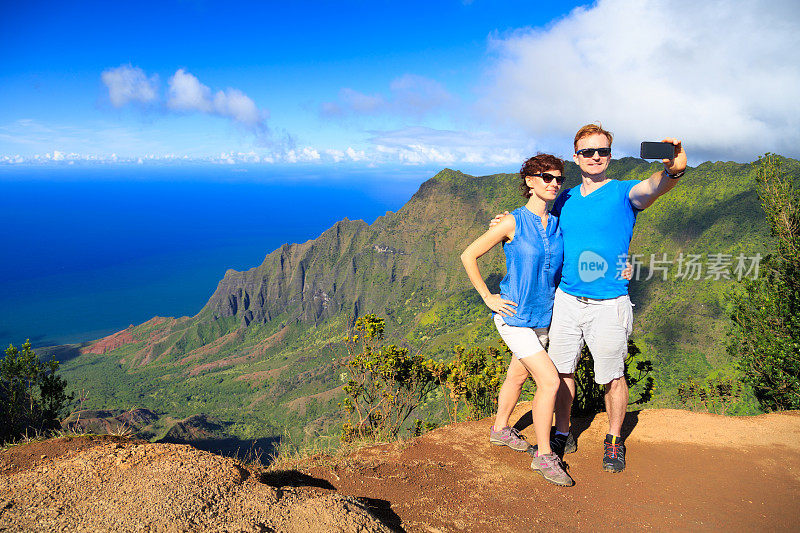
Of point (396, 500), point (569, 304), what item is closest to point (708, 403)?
point (569, 304)

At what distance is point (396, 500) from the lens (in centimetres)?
386

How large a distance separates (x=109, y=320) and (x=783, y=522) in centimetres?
16975

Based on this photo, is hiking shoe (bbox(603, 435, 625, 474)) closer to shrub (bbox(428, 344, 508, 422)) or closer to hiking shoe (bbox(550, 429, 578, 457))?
hiking shoe (bbox(550, 429, 578, 457))

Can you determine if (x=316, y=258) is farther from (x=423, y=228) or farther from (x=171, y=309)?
(x=171, y=309)

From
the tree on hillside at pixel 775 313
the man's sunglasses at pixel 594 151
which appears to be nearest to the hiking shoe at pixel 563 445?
the man's sunglasses at pixel 594 151

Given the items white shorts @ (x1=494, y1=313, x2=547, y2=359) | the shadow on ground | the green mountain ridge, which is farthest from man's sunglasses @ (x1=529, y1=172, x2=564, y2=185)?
the green mountain ridge

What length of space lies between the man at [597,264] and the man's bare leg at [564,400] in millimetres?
240

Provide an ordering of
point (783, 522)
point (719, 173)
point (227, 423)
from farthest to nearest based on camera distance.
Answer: point (227, 423) → point (719, 173) → point (783, 522)

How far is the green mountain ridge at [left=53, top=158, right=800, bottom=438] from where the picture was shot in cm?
5016

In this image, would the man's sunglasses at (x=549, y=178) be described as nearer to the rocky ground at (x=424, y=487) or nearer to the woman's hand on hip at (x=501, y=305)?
the woman's hand on hip at (x=501, y=305)

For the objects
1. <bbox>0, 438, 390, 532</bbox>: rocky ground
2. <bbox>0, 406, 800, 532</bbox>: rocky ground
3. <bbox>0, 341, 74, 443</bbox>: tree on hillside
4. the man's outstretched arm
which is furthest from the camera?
<bbox>0, 341, 74, 443</bbox>: tree on hillside

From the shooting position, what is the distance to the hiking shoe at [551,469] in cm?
410

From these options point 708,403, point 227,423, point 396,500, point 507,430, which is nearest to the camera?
point 396,500

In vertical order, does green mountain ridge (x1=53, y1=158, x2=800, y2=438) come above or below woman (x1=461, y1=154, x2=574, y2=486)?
below
